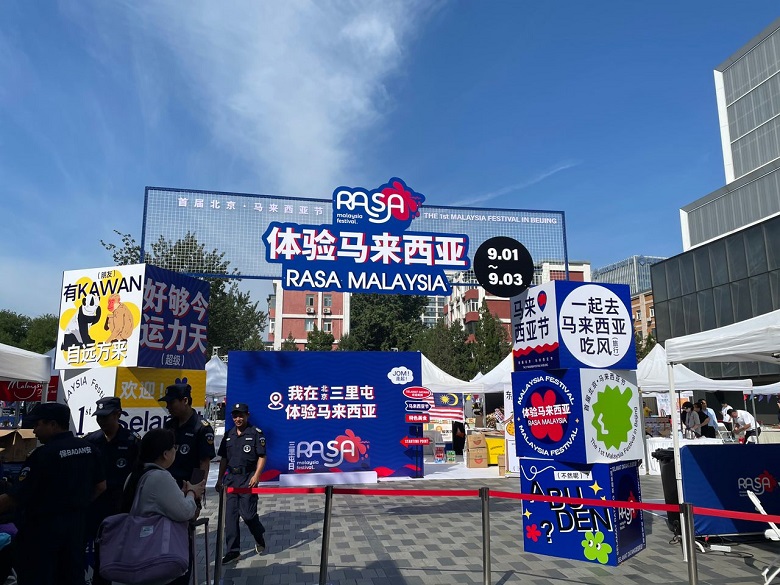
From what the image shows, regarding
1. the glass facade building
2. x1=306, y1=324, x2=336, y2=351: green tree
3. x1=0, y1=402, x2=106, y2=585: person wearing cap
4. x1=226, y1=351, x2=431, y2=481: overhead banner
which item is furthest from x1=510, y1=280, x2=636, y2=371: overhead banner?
the glass facade building

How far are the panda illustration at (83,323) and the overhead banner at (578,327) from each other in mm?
5259

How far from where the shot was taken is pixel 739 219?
38.3 meters

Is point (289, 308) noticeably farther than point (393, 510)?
Yes

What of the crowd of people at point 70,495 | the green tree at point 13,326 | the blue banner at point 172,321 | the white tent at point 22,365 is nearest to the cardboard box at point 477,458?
the blue banner at point 172,321

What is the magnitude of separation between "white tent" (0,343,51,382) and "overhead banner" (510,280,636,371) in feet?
22.2

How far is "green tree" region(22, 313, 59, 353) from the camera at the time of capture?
4491 centimetres

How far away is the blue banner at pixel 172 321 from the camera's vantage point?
5.94m

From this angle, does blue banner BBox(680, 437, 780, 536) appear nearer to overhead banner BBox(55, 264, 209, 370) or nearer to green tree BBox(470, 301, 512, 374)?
overhead banner BBox(55, 264, 209, 370)

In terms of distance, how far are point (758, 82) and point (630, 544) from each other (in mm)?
45795

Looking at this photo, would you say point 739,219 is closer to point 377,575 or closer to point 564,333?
point 564,333

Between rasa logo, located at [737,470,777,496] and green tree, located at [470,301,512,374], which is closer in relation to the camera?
rasa logo, located at [737,470,777,496]

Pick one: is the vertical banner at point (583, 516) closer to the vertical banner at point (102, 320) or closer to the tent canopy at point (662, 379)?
the vertical banner at point (102, 320)

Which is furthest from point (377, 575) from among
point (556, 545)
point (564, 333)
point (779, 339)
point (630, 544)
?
point (779, 339)

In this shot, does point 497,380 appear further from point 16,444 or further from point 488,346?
point 488,346
